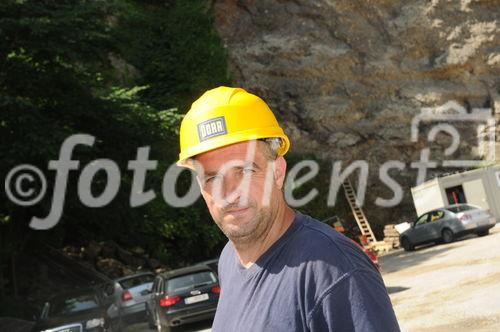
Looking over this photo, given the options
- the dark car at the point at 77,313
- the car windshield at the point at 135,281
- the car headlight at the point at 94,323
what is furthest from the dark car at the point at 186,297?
the car windshield at the point at 135,281

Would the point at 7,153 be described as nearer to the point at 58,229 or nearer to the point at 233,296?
the point at 58,229

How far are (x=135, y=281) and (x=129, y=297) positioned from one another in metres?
1.11

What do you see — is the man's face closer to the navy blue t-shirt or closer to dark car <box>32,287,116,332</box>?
the navy blue t-shirt

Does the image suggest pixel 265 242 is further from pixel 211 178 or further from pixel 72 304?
pixel 72 304

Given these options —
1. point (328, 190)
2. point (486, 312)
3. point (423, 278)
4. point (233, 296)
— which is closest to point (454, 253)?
point (423, 278)

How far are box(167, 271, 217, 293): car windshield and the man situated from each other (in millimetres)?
13563

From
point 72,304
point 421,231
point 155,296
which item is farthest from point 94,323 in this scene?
point 421,231

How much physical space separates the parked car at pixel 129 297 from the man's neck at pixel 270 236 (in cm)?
1682

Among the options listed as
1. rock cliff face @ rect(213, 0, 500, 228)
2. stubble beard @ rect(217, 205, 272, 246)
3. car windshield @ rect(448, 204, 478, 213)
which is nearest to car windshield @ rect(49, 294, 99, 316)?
stubble beard @ rect(217, 205, 272, 246)

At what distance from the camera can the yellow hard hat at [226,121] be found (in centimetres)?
240

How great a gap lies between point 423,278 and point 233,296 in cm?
1493

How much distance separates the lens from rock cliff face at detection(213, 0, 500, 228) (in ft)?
130

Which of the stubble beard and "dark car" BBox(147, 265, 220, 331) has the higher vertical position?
the stubble beard

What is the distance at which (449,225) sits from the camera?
84.6 feet
